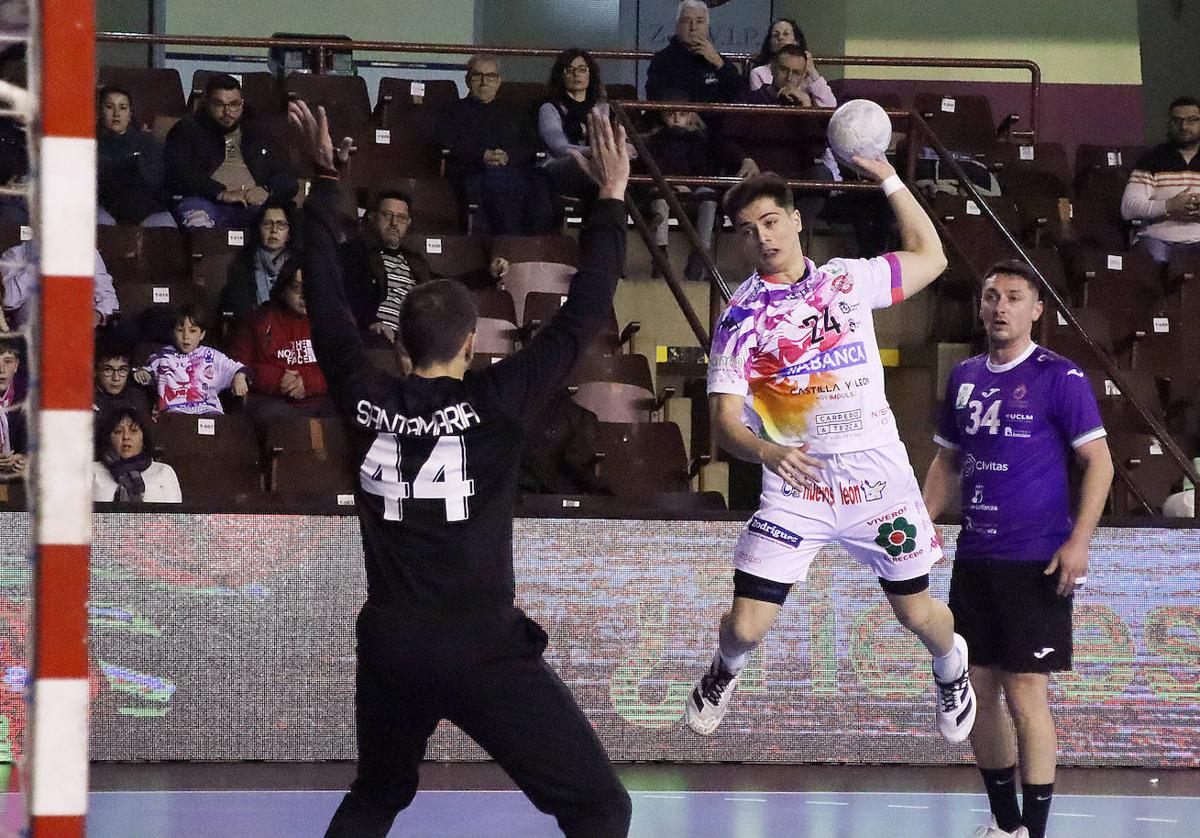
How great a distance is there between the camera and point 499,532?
4105 mm

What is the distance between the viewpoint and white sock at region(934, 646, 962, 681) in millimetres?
5742

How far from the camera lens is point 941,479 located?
622cm

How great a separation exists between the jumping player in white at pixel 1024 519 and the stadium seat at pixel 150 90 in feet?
23.4

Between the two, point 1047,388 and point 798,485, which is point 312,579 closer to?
point 798,485

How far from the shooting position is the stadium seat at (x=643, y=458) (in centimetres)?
867

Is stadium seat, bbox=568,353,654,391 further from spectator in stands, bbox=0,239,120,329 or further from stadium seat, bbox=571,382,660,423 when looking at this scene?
spectator in stands, bbox=0,239,120,329

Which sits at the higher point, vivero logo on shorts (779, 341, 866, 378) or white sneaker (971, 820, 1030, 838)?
vivero logo on shorts (779, 341, 866, 378)

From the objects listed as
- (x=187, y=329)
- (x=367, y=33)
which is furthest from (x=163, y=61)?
(x=187, y=329)

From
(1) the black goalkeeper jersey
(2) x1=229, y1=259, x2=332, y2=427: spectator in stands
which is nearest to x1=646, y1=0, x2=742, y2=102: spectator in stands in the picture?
(2) x1=229, y1=259, x2=332, y2=427: spectator in stands

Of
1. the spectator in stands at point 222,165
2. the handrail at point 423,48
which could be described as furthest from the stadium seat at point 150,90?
the spectator in stands at point 222,165

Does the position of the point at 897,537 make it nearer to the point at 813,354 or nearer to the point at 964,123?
the point at 813,354

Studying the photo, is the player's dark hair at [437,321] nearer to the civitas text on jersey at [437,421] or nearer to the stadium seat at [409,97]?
the civitas text on jersey at [437,421]

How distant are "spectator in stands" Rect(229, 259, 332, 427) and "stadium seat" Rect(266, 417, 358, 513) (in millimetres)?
367

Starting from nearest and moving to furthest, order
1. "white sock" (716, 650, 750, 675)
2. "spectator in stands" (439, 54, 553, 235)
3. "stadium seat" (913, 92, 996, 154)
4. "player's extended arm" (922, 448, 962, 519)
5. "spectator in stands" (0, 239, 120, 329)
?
"white sock" (716, 650, 750, 675) < "player's extended arm" (922, 448, 962, 519) < "spectator in stands" (0, 239, 120, 329) < "spectator in stands" (439, 54, 553, 235) < "stadium seat" (913, 92, 996, 154)
